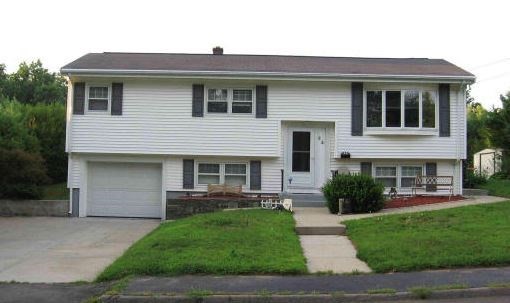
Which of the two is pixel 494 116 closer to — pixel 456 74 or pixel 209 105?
pixel 456 74

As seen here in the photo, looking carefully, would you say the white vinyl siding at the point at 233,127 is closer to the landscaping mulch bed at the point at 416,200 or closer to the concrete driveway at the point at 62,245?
the landscaping mulch bed at the point at 416,200

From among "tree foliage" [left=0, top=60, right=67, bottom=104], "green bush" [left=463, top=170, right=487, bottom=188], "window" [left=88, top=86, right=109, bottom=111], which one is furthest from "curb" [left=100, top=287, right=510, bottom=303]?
"tree foliage" [left=0, top=60, right=67, bottom=104]

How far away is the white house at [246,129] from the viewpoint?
792 inches

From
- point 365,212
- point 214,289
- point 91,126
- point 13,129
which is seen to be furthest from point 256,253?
point 13,129

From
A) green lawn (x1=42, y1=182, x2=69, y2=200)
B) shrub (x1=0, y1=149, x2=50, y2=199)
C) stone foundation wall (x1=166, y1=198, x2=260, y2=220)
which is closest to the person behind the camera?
stone foundation wall (x1=166, y1=198, x2=260, y2=220)

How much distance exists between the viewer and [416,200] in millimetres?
18812

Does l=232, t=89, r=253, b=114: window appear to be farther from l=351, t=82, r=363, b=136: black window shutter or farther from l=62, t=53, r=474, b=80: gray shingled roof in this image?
l=351, t=82, r=363, b=136: black window shutter

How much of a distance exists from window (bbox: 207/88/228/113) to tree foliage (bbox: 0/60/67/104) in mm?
29514

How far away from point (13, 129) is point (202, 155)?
674 centimetres

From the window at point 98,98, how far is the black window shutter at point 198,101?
309cm

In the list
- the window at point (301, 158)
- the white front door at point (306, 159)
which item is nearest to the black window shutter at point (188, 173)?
the white front door at point (306, 159)

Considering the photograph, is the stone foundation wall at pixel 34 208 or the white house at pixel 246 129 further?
the white house at pixel 246 129

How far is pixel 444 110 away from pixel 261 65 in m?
6.67

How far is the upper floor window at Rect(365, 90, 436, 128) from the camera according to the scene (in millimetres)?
20281
